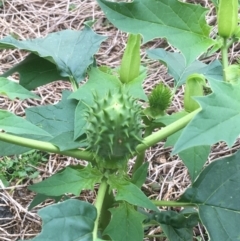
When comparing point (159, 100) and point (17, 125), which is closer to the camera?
point (17, 125)

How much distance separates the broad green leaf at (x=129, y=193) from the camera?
0.81 m

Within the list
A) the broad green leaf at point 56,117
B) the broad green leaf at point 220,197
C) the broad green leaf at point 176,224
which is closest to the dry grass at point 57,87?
the broad green leaf at point 176,224

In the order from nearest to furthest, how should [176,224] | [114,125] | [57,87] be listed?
[114,125], [176,224], [57,87]

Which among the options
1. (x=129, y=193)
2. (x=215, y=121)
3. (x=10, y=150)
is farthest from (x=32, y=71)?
(x=215, y=121)

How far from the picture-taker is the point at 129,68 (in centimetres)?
99

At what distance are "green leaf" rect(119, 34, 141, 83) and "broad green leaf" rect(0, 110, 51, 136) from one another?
10.6 inches

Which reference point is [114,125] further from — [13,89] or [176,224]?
[176,224]

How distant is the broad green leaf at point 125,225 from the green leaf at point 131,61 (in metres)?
0.26

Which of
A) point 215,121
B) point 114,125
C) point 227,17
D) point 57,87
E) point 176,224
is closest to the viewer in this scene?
point 215,121

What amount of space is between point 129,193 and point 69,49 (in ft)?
1.45

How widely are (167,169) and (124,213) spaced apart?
2.47ft

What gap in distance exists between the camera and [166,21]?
35.6 inches

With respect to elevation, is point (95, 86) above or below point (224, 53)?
below

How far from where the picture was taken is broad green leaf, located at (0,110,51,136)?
0.77m
